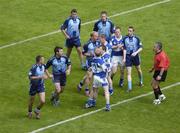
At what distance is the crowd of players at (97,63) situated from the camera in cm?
2097

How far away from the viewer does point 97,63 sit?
21.4 m

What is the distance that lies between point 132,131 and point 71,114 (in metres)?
2.31

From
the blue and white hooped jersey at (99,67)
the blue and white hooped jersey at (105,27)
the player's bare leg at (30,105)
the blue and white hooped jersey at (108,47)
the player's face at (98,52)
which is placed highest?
the blue and white hooped jersey at (105,27)

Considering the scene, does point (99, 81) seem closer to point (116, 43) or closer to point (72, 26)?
point (116, 43)

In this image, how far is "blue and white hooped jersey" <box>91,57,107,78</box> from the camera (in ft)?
70.0

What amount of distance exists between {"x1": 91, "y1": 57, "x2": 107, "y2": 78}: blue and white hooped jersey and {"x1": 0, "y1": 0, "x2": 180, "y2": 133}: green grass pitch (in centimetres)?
126

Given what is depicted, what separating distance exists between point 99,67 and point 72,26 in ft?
13.3

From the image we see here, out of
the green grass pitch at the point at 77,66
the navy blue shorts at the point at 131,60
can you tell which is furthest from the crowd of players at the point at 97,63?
the green grass pitch at the point at 77,66

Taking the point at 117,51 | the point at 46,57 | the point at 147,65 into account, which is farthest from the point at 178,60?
the point at 46,57

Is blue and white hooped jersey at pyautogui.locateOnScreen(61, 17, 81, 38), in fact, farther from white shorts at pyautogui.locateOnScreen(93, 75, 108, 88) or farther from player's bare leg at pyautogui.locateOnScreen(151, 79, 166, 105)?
player's bare leg at pyautogui.locateOnScreen(151, 79, 166, 105)

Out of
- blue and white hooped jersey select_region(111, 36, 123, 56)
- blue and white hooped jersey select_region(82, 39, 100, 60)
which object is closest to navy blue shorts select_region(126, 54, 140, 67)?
blue and white hooped jersey select_region(111, 36, 123, 56)

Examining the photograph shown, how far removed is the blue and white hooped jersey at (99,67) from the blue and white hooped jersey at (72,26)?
382cm

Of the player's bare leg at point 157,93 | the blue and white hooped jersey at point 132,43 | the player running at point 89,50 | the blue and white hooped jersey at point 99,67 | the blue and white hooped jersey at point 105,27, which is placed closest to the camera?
the blue and white hooped jersey at point 99,67

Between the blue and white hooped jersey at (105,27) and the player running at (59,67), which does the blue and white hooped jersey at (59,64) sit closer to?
the player running at (59,67)
